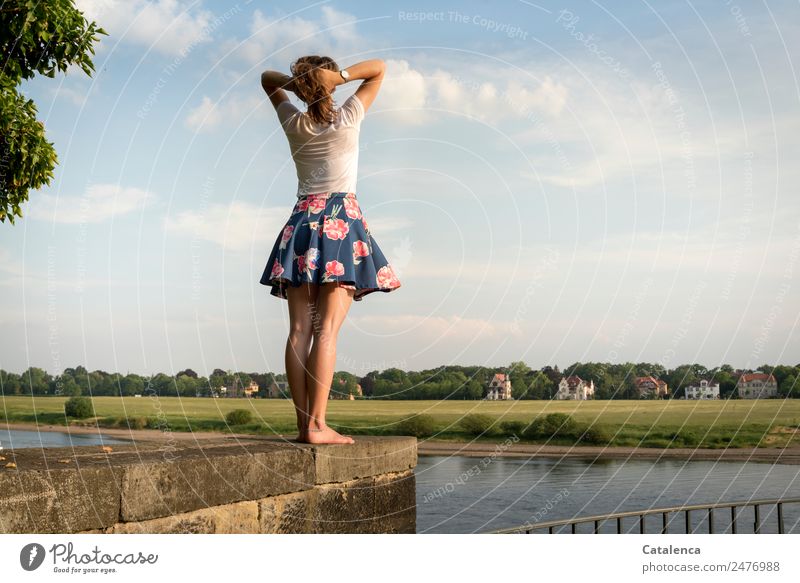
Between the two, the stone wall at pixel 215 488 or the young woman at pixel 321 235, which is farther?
the young woman at pixel 321 235

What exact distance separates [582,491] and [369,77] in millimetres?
62390

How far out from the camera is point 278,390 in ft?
20.4

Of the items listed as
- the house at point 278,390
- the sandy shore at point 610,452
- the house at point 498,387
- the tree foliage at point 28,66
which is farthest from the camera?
the sandy shore at point 610,452

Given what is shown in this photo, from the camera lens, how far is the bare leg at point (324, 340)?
494cm

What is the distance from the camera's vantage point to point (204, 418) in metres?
45.8

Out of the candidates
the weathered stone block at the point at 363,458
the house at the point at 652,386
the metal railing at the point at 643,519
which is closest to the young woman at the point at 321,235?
the weathered stone block at the point at 363,458

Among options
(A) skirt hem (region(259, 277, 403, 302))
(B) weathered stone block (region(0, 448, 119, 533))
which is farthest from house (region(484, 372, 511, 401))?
(B) weathered stone block (region(0, 448, 119, 533))

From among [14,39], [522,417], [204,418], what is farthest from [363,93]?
[522,417]

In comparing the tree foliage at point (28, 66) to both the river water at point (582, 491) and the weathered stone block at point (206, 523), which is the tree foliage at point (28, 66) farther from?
the river water at point (582, 491)

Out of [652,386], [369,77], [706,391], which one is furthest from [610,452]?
[369,77]

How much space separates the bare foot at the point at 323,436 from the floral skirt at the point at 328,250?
35.4 inches

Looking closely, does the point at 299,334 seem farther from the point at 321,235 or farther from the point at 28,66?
the point at 28,66

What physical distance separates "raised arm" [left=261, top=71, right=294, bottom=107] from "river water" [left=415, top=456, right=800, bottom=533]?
44.1 m
